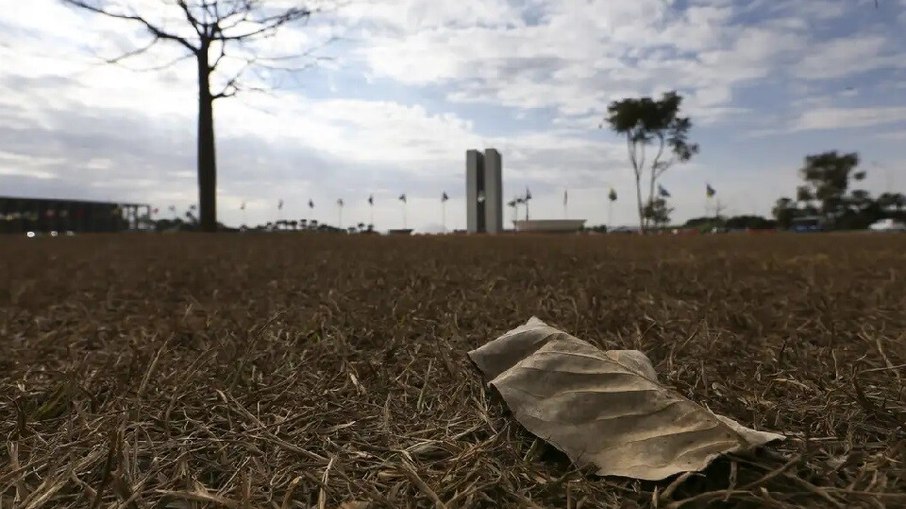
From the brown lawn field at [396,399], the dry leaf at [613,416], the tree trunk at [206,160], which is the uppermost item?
the tree trunk at [206,160]

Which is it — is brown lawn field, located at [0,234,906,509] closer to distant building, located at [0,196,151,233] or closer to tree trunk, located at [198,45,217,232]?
tree trunk, located at [198,45,217,232]

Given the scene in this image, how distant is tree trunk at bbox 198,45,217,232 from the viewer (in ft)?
36.6

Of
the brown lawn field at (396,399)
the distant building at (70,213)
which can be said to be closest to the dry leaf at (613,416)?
the brown lawn field at (396,399)

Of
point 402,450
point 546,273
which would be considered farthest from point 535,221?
point 402,450

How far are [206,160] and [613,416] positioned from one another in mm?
12097

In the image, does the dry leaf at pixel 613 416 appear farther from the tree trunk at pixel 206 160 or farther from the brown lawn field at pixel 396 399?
the tree trunk at pixel 206 160

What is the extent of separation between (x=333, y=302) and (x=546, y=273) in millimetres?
1458

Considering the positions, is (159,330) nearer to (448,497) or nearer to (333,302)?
(333,302)

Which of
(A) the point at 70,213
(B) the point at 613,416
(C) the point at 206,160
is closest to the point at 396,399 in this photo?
(B) the point at 613,416

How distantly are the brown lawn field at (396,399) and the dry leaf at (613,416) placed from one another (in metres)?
0.03

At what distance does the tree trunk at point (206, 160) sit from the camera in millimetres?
11141

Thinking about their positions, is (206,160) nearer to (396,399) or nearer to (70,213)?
(396,399)

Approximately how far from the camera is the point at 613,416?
73 cm

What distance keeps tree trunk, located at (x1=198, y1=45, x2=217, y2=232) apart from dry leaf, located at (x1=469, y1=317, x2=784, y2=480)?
1148 cm
